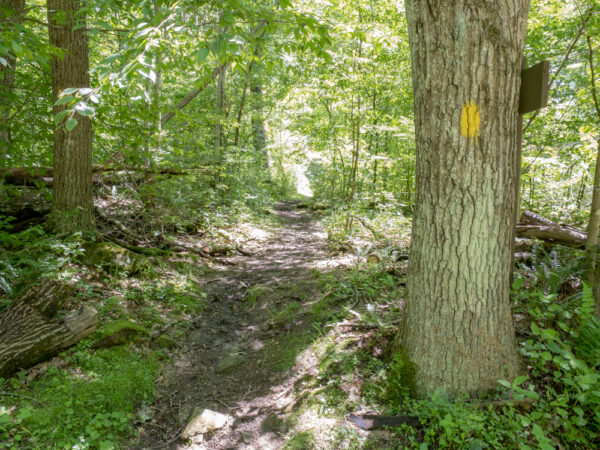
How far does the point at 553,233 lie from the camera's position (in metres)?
5.57

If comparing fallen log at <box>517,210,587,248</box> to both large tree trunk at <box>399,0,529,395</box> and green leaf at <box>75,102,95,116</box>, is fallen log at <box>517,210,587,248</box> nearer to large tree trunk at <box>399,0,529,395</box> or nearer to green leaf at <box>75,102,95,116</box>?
large tree trunk at <box>399,0,529,395</box>

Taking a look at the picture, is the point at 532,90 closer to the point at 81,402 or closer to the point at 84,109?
the point at 84,109

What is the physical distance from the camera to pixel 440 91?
7.97 ft

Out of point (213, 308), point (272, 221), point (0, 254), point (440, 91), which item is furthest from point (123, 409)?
point (272, 221)

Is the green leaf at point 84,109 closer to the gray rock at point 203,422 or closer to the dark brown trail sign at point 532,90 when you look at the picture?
the gray rock at point 203,422

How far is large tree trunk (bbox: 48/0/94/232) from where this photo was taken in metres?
5.18

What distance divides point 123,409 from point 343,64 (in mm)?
7574

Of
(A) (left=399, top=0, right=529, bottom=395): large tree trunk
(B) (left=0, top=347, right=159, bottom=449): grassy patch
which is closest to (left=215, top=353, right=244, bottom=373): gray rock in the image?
(B) (left=0, top=347, right=159, bottom=449): grassy patch

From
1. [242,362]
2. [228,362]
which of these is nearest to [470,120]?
[242,362]

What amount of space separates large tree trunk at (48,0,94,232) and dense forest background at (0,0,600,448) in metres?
0.06

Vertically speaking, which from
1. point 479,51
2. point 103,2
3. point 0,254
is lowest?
point 0,254

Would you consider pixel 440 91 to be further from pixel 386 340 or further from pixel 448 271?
pixel 386 340

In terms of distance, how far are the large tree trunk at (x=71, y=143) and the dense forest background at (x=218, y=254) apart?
0.20 ft

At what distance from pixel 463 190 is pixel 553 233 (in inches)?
171
